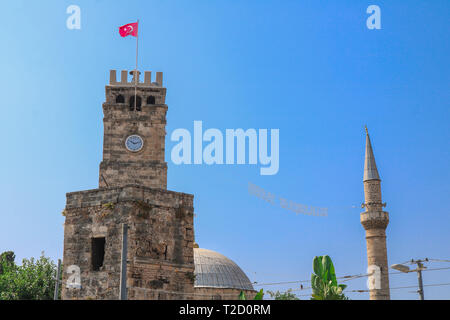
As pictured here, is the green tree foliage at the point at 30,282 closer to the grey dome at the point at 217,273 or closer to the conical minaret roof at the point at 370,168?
the grey dome at the point at 217,273

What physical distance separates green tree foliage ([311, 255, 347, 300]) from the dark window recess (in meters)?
9.72

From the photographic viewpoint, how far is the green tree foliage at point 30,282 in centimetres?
3862

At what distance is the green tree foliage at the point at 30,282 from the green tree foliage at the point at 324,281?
20.0 meters

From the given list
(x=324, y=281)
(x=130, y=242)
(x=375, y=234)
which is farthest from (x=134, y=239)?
(x=375, y=234)

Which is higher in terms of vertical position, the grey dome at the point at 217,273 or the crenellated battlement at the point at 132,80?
the crenellated battlement at the point at 132,80

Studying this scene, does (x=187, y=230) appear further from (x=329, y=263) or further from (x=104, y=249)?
(x=329, y=263)

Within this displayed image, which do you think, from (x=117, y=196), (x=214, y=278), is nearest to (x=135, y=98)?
(x=214, y=278)

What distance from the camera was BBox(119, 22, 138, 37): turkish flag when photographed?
36938mm

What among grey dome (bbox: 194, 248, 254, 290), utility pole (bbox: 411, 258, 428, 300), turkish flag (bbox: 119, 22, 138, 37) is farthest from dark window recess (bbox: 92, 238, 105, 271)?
grey dome (bbox: 194, 248, 254, 290)

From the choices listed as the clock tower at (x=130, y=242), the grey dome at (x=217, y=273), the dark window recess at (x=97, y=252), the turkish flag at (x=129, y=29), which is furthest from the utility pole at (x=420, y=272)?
the turkish flag at (x=129, y=29)

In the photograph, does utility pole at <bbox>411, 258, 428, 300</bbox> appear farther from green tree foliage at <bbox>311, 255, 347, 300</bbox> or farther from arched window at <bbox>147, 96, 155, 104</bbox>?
arched window at <bbox>147, 96, 155, 104</bbox>

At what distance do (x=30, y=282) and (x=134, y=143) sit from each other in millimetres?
12309
